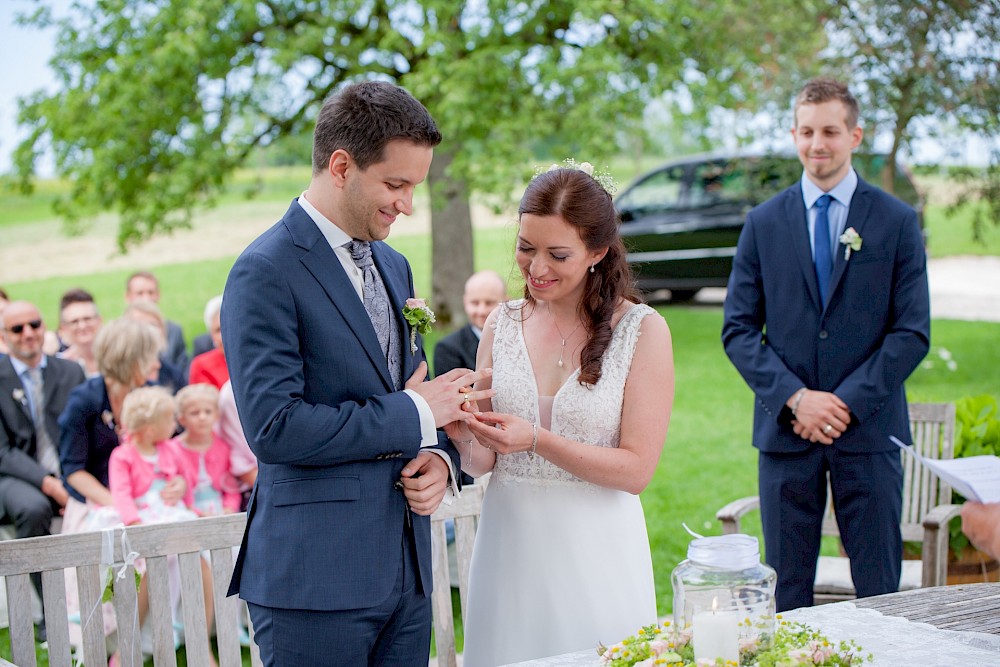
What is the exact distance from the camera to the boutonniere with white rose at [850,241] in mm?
3779

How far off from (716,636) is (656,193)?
13.3 metres

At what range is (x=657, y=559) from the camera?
19.4ft

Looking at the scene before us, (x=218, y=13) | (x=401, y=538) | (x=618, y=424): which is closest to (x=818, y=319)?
(x=618, y=424)

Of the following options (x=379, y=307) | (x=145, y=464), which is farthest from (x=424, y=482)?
(x=145, y=464)

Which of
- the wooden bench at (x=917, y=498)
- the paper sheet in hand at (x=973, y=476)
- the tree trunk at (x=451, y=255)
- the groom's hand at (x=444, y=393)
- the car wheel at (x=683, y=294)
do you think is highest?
the tree trunk at (x=451, y=255)

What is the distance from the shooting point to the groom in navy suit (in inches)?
90.3

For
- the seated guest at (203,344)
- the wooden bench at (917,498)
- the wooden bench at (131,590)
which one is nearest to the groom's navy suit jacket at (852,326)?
the wooden bench at (917,498)

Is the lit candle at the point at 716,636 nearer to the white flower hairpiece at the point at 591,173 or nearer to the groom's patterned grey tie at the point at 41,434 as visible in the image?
the white flower hairpiece at the point at 591,173

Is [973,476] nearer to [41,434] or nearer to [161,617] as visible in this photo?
[161,617]

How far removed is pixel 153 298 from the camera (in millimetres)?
7527

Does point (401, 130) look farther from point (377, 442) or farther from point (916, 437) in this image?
point (916, 437)

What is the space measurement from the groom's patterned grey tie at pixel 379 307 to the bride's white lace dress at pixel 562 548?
62 cm

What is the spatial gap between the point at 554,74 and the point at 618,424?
319 inches

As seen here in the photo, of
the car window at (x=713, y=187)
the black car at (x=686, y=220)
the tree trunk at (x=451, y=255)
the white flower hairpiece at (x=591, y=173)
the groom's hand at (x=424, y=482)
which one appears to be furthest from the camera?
the black car at (x=686, y=220)
